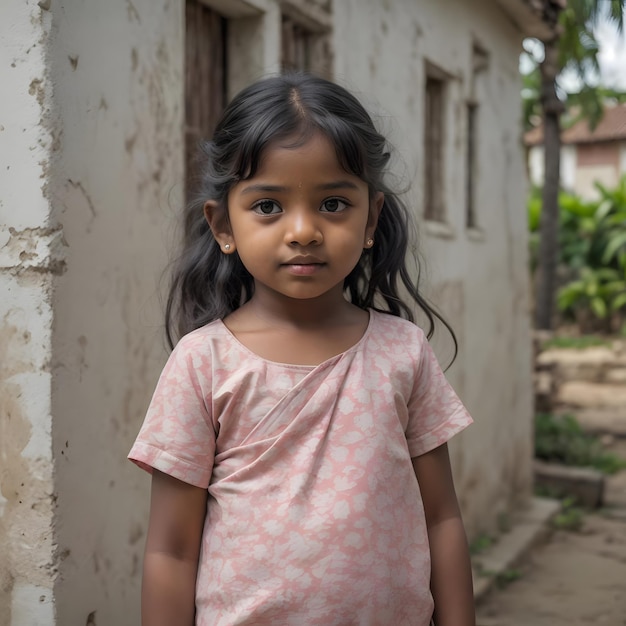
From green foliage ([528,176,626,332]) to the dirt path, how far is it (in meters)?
12.3

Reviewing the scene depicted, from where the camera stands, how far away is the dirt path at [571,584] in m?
4.73

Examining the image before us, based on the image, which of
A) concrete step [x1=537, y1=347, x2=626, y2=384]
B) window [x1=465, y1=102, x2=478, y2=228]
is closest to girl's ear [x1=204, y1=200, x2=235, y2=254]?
window [x1=465, y1=102, x2=478, y2=228]

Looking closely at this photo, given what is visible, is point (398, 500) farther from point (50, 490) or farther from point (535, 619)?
point (535, 619)

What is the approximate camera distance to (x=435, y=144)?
5.44 meters

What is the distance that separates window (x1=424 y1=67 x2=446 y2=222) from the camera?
539cm

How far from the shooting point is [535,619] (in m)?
4.71

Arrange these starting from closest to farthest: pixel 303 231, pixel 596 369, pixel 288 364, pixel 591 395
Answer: pixel 303 231 < pixel 288 364 < pixel 591 395 < pixel 596 369

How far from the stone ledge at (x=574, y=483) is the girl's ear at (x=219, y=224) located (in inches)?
240

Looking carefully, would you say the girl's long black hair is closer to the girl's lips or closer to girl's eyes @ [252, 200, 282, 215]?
girl's eyes @ [252, 200, 282, 215]

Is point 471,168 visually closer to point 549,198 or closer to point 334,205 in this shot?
point 334,205

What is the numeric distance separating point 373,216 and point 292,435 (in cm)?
49

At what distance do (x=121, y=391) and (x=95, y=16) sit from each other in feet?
3.32

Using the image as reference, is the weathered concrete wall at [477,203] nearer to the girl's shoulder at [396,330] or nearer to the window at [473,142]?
the window at [473,142]

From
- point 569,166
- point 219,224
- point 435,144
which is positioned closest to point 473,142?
point 435,144
